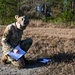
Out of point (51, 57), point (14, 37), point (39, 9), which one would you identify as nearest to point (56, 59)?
point (51, 57)

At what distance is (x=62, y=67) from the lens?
6.16m

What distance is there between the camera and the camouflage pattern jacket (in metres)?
6.29

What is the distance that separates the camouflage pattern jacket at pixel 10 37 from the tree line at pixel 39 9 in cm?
1350

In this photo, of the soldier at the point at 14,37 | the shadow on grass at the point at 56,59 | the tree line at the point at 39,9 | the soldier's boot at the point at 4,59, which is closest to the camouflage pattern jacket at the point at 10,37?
the soldier at the point at 14,37

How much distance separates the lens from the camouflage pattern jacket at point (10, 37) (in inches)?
247

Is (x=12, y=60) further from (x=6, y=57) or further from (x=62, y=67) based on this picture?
(x=62, y=67)

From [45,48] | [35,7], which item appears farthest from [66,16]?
[45,48]

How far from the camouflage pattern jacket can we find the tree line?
13.5m

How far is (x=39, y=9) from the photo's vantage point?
29.9 m

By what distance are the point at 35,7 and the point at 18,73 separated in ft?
78.6

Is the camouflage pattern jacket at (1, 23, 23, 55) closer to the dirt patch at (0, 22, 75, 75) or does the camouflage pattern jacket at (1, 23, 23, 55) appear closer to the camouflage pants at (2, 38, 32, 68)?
the camouflage pants at (2, 38, 32, 68)

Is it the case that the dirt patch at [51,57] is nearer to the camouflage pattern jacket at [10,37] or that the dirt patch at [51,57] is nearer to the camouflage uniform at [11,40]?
the camouflage uniform at [11,40]

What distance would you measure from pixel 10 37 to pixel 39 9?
23.7 meters

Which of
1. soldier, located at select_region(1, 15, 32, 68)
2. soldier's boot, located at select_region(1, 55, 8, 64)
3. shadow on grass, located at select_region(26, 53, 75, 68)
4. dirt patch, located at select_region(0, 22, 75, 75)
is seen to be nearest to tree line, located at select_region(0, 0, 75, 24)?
dirt patch, located at select_region(0, 22, 75, 75)
